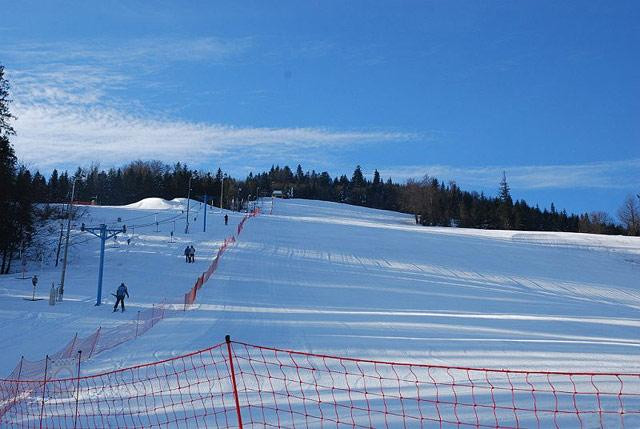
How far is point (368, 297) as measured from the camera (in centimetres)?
2225

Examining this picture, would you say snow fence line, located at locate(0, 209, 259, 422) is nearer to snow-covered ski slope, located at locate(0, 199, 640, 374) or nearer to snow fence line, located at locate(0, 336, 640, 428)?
snow fence line, located at locate(0, 336, 640, 428)

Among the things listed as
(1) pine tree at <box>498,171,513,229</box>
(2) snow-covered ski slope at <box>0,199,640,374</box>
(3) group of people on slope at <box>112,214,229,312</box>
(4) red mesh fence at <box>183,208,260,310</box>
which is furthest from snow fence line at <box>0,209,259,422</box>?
(1) pine tree at <box>498,171,513,229</box>

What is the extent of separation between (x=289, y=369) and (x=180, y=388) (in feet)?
6.84

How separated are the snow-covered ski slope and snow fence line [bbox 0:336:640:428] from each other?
1.58 meters

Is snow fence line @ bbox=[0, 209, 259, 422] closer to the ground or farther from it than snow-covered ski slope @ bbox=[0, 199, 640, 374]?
closer to the ground

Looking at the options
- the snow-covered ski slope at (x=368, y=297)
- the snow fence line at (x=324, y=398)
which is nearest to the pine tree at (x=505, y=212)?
the snow-covered ski slope at (x=368, y=297)

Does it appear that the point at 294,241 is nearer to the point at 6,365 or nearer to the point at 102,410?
the point at 6,365

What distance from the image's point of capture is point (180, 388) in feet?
29.5

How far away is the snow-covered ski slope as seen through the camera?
1225 cm

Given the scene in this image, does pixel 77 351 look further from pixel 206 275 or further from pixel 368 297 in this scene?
pixel 206 275

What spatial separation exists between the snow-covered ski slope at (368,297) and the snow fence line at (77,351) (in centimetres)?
50

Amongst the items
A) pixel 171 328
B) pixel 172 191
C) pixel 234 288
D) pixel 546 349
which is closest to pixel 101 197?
pixel 172 191

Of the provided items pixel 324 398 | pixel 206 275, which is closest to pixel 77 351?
pixel 324 398

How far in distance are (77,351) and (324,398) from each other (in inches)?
268
